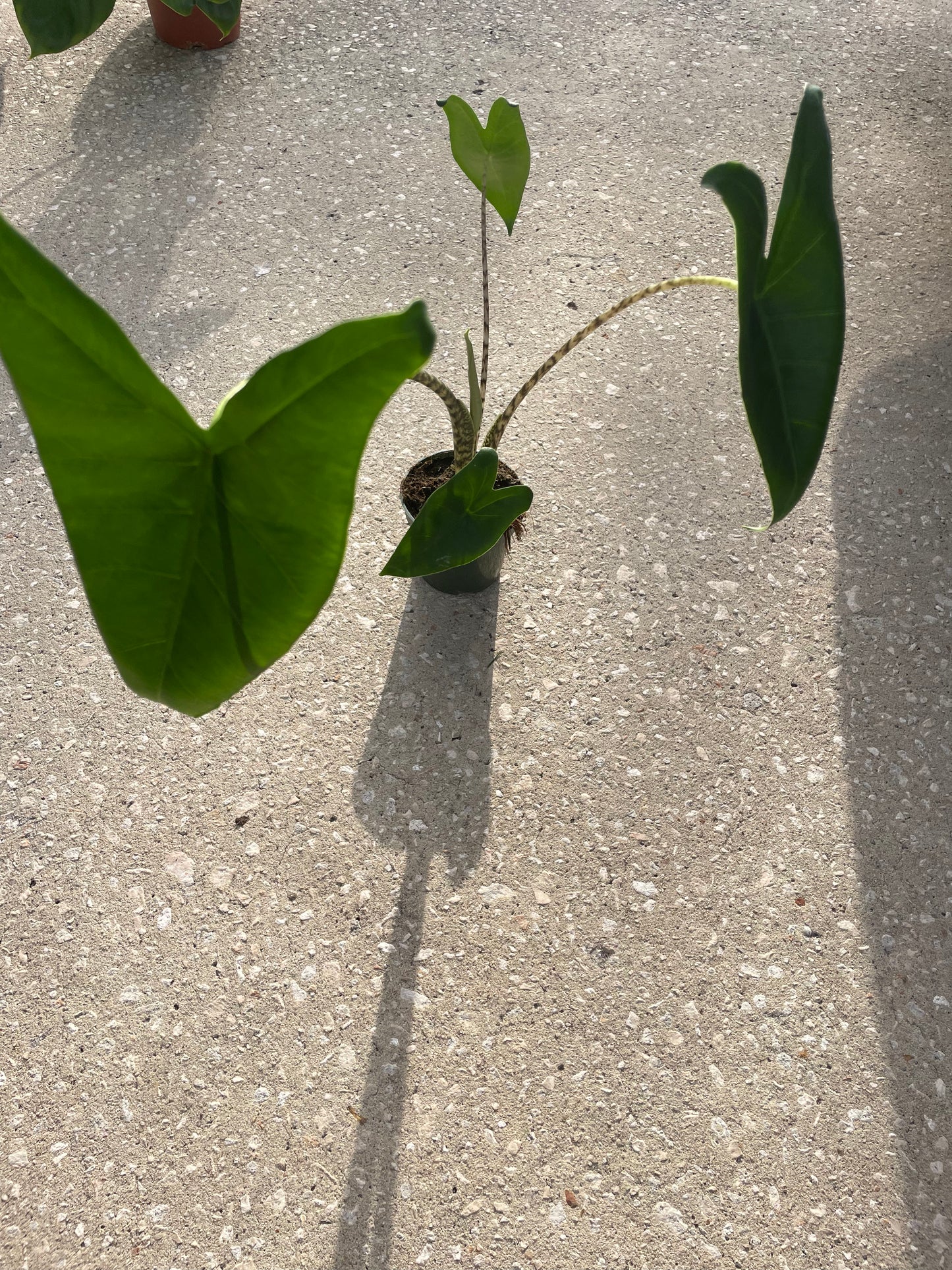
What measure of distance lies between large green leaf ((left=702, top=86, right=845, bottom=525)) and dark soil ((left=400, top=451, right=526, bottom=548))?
2.01ft

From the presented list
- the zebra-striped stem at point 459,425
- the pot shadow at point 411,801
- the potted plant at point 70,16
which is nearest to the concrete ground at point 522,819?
the pot shadow at point 411,801

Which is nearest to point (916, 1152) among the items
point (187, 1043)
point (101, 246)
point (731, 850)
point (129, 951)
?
point (731, 850)

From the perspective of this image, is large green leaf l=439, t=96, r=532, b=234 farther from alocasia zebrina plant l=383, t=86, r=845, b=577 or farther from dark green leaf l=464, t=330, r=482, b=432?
alocasia zebrina plant l=383, t=86, r=845, b=577

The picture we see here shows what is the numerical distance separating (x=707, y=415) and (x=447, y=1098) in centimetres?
124

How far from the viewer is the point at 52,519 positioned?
1.67 metres

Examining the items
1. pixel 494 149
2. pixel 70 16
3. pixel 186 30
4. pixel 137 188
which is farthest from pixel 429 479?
pixel 186 30

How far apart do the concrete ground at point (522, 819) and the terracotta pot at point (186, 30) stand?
575mm

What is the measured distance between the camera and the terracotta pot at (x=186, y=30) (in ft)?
8.09

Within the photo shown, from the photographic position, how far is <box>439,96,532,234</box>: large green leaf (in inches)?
48.4

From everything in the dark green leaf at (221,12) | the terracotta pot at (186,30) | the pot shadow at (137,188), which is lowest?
the pot shadow at (137,188)

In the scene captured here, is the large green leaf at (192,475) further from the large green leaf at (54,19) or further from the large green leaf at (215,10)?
the large green leaf at (54,19)

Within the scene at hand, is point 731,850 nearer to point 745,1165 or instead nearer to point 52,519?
point 745,1165

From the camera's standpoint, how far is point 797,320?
0.84 meters

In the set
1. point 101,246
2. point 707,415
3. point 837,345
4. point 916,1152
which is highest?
point 837,345
